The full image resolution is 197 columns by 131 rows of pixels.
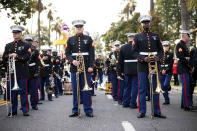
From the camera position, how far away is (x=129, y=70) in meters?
9.03

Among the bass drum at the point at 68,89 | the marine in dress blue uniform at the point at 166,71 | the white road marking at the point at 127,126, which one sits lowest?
the white road marking at the point at 127,126

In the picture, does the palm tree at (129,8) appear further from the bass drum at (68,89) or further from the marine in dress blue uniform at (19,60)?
the marine in dress blue uniform at (19,60)

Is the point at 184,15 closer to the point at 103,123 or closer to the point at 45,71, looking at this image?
the point at 45,71

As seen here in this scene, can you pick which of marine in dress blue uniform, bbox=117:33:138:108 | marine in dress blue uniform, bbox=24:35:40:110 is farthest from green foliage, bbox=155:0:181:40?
marine in dress blue uniform, bbox=24:35:40:110

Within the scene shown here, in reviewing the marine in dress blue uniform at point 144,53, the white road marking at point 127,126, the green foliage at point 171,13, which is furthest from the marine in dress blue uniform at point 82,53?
the green foliage at point 171,13

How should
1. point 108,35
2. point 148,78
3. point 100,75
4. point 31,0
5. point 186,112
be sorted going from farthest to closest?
point 108,35
point 100,75
point 31,0
point 186,112
point 148,78

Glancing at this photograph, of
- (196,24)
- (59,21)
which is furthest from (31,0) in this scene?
(59,21)

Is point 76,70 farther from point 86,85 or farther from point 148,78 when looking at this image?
point 148,78

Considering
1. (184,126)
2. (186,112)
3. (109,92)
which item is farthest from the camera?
(109,92)

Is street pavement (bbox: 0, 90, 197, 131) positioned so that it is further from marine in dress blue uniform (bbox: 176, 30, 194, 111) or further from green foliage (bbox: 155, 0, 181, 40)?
green foliage (bbox: 155, 0, 181, 40)

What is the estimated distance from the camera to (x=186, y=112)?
7.79 meters

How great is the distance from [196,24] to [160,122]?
119 ft

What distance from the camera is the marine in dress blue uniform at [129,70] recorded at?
8.91 meters

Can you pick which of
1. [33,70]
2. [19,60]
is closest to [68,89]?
[33,70]
